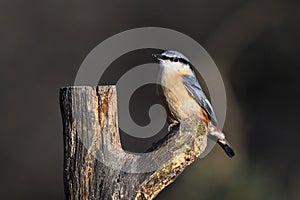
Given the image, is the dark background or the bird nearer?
the bird

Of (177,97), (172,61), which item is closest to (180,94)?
(177,97)

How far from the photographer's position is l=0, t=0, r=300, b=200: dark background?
582 centimetres

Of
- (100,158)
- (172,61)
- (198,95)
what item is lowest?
(100,158)

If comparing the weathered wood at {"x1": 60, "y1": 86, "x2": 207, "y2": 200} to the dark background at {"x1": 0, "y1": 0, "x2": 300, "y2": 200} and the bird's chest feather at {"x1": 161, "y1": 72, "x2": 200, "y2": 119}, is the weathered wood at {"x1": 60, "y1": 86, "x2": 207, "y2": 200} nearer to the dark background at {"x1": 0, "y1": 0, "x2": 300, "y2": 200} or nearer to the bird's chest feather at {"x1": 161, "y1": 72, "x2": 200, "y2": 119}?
the bird's chest feather at {"x1": 161, "y1": 72, "x2": 200, "y2": 119}

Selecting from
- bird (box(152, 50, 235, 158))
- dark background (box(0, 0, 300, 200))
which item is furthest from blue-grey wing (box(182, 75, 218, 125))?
dark background (box(0, 0, 300, 200))

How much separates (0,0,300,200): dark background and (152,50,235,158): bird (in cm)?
217

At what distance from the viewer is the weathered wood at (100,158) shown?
2.16m

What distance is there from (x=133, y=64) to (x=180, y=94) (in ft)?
9.53

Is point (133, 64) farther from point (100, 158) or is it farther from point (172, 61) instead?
point (100, 158)

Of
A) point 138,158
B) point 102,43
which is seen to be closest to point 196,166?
point 102,43

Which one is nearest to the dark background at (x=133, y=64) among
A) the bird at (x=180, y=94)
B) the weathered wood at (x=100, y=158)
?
the bird at (x=180, y=94)

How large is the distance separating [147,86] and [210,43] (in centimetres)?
71

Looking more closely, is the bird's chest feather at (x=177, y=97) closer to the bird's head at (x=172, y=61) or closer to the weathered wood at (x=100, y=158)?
the bird's head at (x=172, y=61)

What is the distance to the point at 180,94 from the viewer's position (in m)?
3.23
